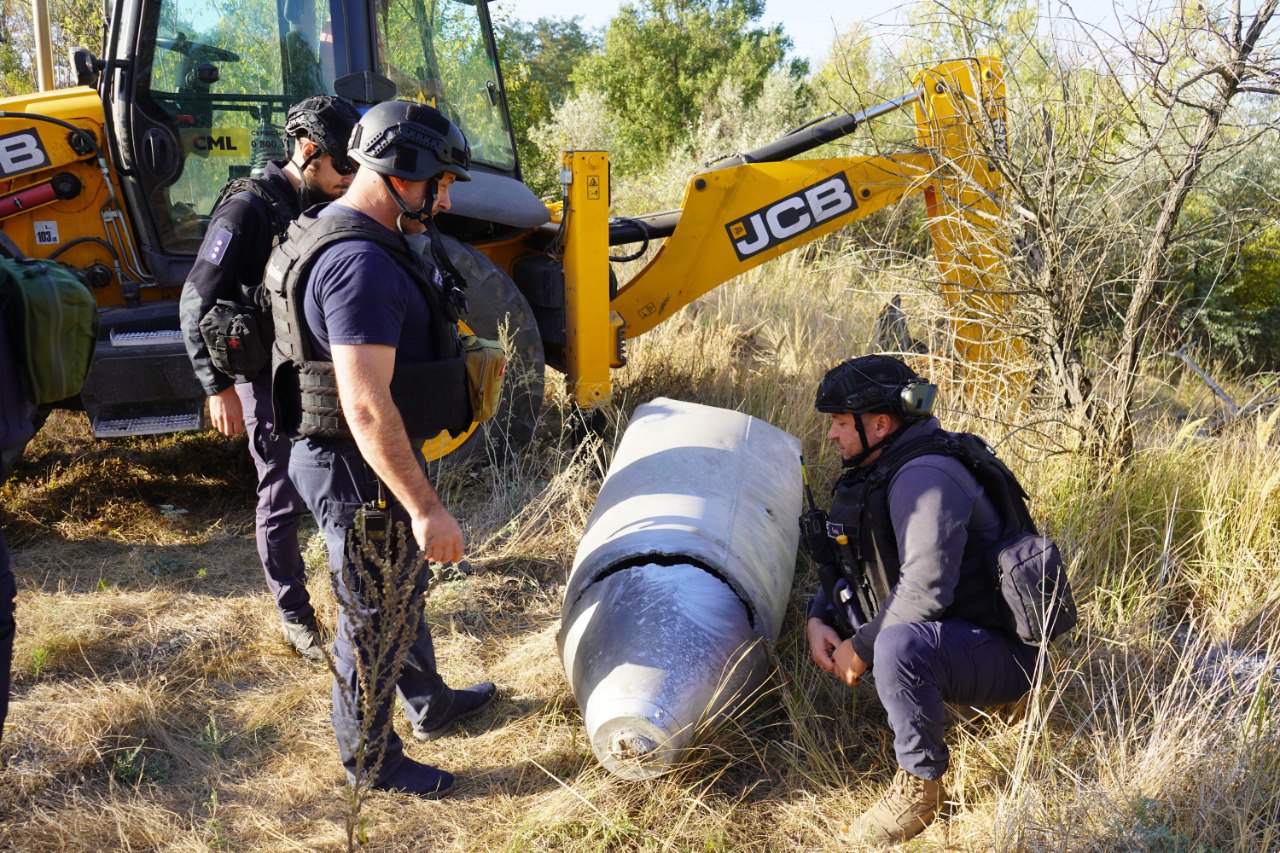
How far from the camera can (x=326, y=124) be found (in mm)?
3238

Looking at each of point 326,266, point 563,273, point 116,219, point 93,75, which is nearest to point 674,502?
point 326,266

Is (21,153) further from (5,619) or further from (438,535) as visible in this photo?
(438,535)

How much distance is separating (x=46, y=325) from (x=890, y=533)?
2.27 meters

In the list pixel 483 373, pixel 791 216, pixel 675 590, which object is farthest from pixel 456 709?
pixel 791 216

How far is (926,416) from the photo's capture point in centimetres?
277

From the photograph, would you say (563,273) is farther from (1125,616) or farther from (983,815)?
(983,815)

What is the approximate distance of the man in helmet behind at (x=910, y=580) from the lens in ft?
8.25

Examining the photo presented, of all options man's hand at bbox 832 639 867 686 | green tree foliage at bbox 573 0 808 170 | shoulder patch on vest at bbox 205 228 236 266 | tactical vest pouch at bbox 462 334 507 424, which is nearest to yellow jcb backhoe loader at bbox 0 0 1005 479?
shoulder patch on vest at bbox 205 228 236 266

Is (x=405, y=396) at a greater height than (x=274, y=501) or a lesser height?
greater

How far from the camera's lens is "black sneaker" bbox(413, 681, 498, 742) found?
3.14 m

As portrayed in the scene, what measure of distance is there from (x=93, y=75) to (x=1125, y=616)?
16.8 ft

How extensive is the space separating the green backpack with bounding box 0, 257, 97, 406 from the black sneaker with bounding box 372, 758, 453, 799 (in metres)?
1.40

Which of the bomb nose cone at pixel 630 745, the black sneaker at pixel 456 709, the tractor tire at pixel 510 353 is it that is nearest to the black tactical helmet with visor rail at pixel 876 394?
the bomb nose cone at pixel 630 745

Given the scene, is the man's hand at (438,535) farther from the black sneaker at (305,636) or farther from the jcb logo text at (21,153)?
the jcb logo text at (21,153)
